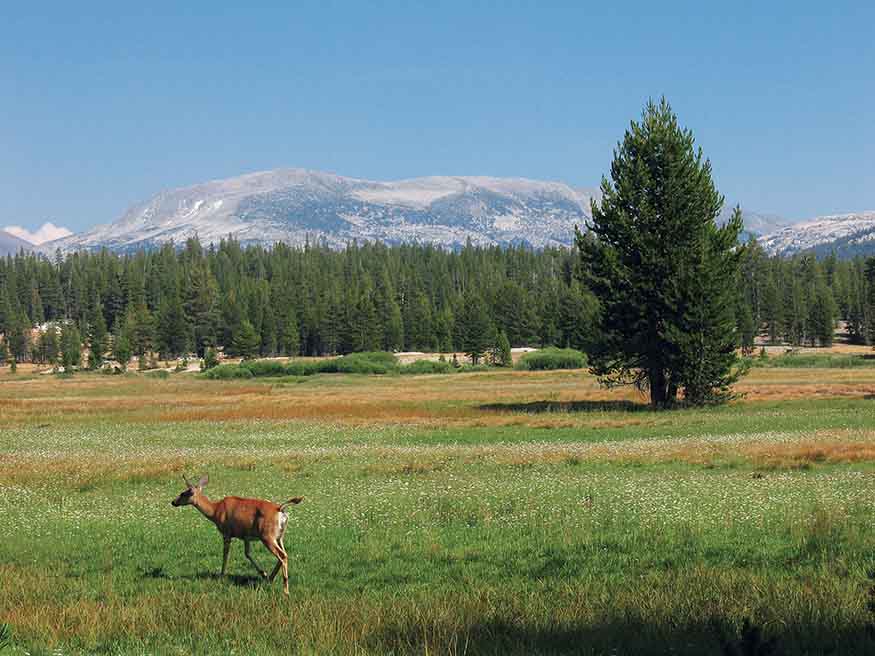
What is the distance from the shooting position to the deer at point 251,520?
13141mm

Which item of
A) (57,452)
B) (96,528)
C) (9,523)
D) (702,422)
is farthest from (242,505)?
(702,422)

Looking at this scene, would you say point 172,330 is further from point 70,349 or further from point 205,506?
point 205,506

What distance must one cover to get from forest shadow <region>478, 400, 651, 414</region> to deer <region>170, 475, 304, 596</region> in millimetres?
37890

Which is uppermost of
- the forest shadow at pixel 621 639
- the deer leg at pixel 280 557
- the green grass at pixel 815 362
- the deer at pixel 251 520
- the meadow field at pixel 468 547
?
the deer at pixel 251 520

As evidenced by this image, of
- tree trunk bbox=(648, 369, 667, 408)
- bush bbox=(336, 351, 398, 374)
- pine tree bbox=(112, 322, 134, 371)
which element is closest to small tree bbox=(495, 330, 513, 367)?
bush bbox=(336, 351, 398, 374)

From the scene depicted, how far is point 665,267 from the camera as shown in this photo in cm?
5144

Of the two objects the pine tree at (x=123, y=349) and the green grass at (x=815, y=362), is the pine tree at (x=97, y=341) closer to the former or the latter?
the pine tree at (x=123, y=349)

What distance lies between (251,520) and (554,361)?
11951cm

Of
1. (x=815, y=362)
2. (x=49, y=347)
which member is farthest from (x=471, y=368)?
(x=49, y=347)

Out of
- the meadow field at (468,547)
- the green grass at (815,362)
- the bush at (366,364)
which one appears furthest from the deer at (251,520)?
the bush at (366,364)

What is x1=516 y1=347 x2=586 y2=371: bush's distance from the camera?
429 feet

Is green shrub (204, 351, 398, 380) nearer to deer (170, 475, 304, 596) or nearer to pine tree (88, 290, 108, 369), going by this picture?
pine tree (88, 290, 108, 369)

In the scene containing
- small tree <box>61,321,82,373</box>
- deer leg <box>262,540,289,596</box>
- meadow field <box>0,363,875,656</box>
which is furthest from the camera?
small tree <box>61,321,82,373</box>

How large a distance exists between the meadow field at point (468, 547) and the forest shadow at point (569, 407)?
13.6 m
